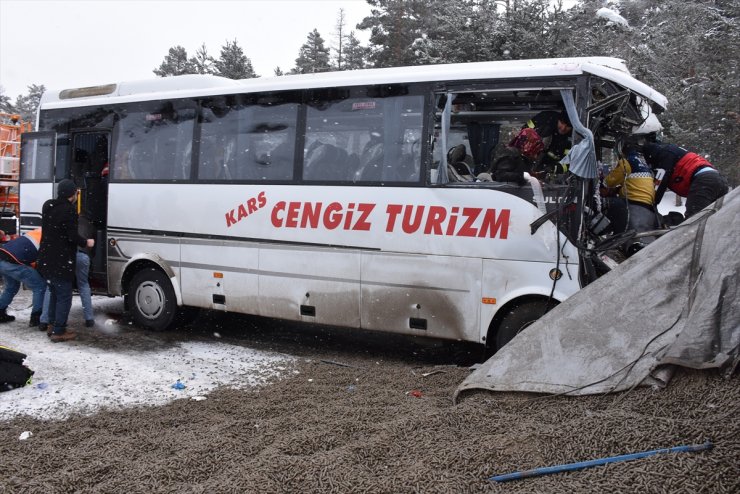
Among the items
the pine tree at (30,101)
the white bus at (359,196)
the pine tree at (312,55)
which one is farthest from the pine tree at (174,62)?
the white bus at (359,196)

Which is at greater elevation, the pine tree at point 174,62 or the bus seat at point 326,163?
the pine tree at point 174,62

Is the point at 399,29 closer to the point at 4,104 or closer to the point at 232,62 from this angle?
the point at 232,62

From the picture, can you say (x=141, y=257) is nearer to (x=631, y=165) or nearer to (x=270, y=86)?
(x=270, y=86)

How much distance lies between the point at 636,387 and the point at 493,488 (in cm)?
144

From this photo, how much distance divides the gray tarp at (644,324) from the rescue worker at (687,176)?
249 centimetres

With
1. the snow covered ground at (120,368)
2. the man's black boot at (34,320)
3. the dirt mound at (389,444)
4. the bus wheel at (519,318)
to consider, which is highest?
the bus wheel at (519,318)

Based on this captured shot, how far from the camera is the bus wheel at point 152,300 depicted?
8.91 meters

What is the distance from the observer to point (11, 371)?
20.1 ft

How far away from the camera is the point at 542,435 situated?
3.78 m

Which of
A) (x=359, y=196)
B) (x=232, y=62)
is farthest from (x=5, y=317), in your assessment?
(x=232, y=62)

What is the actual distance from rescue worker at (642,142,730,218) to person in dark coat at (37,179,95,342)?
7.28 metres

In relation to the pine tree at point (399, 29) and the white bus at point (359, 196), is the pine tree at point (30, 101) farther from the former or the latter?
the white bus at point (359, 196)

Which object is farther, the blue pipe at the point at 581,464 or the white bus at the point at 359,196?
the white bus at the point at 359,196

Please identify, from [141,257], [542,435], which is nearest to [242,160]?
[141,257]
